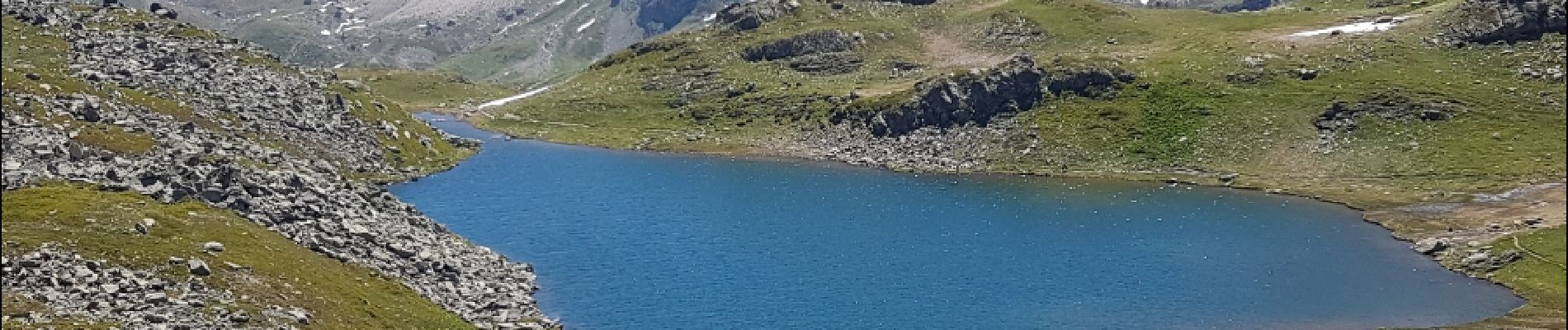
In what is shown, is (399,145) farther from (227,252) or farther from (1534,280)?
(1534,280)

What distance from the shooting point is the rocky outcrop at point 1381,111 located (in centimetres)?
18212

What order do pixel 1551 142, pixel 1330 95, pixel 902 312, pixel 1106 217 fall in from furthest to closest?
pixel 1330 95, pixel 1551 142, pixel 1106 217, pixel 902 312

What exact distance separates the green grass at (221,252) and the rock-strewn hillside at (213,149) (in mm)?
695

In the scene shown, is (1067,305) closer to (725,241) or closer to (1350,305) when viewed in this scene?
(1350,305)

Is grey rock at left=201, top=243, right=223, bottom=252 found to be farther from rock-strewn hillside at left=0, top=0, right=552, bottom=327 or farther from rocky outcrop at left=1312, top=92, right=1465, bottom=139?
rocky outcrop at left=1312, top=92, right=1465, bottom=139

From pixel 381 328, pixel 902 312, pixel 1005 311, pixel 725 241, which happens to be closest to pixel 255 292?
pixel 381 328

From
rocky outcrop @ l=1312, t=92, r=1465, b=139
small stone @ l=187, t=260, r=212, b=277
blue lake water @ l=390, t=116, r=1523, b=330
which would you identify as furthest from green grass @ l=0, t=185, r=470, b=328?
rocky outcrop @ l=1312, t=92, r=1465, b=139

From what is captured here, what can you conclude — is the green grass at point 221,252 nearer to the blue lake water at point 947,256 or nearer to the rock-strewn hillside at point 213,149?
the rock-strewn hillside at point 213,149

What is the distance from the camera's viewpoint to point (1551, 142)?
16575cm

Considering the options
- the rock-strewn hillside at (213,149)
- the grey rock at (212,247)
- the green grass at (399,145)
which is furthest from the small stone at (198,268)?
the green grass at (399,145)

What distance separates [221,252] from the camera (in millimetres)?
76375

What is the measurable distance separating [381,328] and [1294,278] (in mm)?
78318

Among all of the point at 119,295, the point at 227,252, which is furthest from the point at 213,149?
the point at 119,295

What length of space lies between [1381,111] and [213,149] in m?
155
